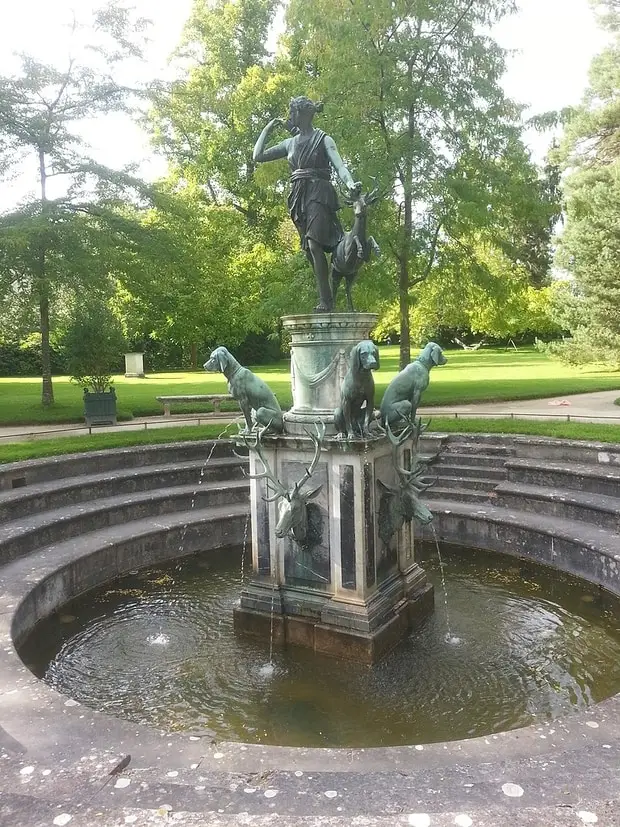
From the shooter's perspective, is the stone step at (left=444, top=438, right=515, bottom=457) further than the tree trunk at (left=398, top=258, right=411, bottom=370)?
No

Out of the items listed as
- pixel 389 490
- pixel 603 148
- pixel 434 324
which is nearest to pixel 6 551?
pixel 389 490

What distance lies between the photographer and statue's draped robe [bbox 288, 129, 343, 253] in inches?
291

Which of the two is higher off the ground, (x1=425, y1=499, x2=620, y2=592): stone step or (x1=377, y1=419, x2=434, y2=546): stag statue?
(x1=377, y1=419, x2=434, y2=546): stag statue

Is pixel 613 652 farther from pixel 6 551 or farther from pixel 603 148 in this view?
pixel 603 148

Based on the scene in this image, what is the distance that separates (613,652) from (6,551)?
298 inches

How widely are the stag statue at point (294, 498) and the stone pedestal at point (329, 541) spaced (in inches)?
2.3

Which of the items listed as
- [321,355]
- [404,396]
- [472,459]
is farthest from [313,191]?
[472,459]

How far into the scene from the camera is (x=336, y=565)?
720cm

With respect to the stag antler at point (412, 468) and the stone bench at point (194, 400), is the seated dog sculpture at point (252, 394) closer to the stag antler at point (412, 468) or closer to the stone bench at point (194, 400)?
the stag antler at point (412, 468)

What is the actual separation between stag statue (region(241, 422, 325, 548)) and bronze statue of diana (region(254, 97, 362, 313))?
1773mm

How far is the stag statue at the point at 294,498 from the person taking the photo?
705 centimetres

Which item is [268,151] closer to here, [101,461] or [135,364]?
[101,461]

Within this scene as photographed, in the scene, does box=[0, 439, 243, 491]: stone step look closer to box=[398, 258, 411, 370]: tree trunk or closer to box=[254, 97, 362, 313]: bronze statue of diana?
box=[254, 97, 362, 313]: bronze statue of diana

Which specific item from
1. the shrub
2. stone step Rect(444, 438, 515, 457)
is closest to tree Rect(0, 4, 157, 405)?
the shrub
